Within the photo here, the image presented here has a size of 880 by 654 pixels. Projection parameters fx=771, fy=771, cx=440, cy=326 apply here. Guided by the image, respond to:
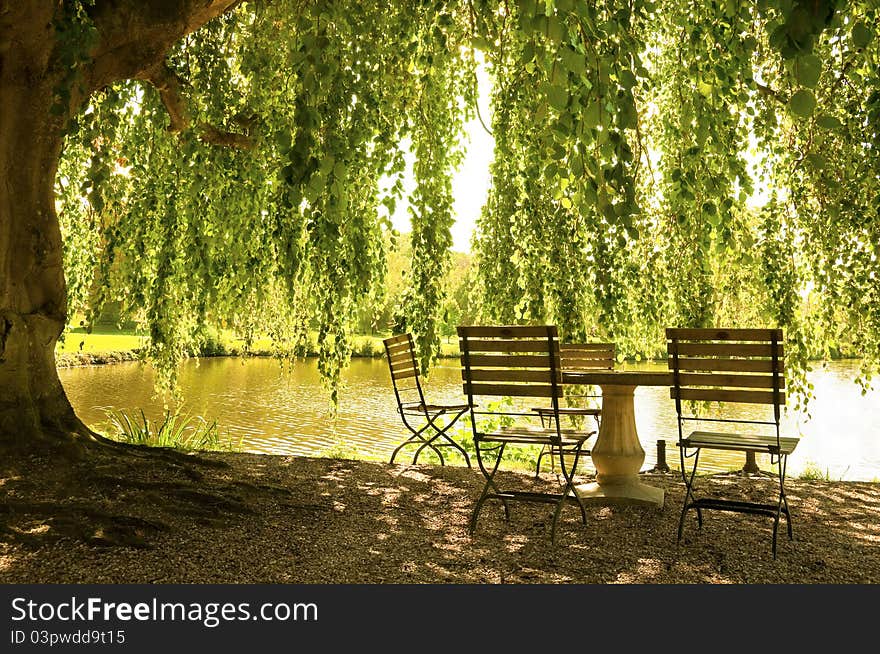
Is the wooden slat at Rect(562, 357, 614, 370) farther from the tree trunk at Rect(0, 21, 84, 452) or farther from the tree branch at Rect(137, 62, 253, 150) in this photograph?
the tree trunk at Rect(0, 21, 84, 452)

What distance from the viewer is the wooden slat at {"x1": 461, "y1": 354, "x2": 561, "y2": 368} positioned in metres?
3.89

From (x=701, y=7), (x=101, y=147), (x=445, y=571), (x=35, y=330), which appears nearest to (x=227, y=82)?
(x=101, y=147)

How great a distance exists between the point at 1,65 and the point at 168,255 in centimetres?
212

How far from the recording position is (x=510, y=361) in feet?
13.0

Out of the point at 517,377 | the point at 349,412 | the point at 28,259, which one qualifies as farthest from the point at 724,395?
the point at 349,412

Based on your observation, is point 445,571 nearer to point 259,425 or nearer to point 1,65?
point 1,65

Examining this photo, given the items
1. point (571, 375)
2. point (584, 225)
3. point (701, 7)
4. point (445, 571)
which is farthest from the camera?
point (584, 225)

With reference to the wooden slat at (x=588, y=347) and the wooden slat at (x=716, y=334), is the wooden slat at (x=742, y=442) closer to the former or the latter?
the wooden slat at (x=716, y=334)

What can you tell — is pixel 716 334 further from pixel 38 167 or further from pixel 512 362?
pixel 38 167

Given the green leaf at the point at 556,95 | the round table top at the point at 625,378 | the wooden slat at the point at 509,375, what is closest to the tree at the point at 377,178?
the green leaf at the point at 556,95

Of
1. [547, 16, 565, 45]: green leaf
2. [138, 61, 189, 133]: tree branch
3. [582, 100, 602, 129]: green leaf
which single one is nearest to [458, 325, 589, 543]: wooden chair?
[582, 100, 602, 129]: green leaf

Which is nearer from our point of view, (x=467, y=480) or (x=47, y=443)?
(x=47, y=443)

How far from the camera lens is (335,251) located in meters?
4.58

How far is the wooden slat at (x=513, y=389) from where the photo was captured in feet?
12.8
